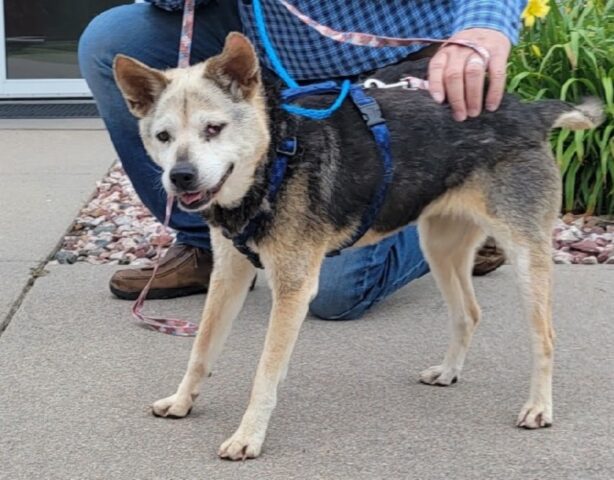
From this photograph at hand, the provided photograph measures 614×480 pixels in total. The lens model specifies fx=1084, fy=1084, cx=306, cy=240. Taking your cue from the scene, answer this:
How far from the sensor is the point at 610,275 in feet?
17.5

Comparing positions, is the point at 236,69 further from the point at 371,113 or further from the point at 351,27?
the point at 351,27

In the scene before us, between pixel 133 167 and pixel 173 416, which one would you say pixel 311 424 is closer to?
pixel 173 416

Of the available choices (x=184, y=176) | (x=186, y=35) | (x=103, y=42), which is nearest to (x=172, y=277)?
(x=103, y=42)

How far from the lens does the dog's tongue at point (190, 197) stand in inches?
127

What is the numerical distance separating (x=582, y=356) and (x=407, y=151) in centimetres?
125

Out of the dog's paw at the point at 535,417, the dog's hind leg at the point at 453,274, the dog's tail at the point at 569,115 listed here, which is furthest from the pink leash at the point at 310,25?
the dog's paw at the point at 535,417

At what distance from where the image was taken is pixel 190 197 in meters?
3.23

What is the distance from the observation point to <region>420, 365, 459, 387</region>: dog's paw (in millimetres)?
4008

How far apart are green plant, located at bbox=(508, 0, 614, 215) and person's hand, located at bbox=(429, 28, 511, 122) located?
8.79ft

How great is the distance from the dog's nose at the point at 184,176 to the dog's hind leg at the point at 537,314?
1.17m

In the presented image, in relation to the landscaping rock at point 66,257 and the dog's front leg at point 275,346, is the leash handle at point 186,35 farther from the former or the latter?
the landscaping rock at point 66,257

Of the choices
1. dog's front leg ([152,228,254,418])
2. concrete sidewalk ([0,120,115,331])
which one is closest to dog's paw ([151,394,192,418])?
dog's front leg ([152,228,254,418])

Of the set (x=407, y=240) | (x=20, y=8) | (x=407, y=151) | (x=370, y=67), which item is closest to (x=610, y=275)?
(x=407, y=240)

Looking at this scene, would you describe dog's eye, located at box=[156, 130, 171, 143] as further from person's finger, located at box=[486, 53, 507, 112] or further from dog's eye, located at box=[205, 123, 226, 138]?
person's finger, located at box=[486, 53, 507, 112]
